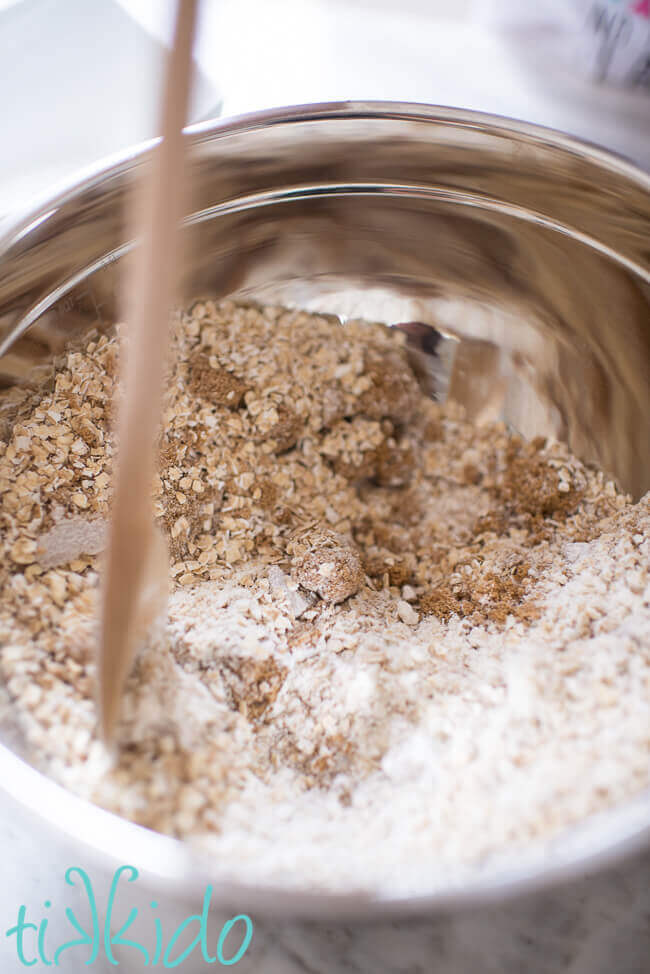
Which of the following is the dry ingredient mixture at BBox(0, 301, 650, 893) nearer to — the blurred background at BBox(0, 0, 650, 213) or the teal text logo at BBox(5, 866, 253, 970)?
the teal text logo at BBox(5, 866, 253, 970)

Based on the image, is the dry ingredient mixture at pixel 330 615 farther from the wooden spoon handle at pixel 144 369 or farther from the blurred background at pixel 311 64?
the blurred background at pixel 311 64

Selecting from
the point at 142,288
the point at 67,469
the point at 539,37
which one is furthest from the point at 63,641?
the point at 539,37

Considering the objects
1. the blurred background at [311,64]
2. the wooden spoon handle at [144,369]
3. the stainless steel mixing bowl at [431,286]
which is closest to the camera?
the wooden spoon handle at [144,369]

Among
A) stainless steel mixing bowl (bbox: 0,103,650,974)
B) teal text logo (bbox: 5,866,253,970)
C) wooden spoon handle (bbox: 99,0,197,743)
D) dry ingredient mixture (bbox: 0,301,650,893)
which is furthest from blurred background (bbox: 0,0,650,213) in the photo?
teal text logo (bbox: 5,866,253,970)

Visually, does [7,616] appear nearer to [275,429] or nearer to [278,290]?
[275,429]

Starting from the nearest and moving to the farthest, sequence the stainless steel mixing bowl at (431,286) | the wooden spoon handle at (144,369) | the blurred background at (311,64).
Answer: the wooden spoon handle at (144,369) → the stainless steel mixing bowl at (431,286) → the blurred background at (311,64)

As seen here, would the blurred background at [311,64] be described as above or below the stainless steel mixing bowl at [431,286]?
above

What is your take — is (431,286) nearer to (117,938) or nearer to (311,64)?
(311,64)

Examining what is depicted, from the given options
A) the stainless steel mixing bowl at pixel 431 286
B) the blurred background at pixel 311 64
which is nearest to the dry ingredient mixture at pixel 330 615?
the stainless steel mixing bowl at pixel 431 286
